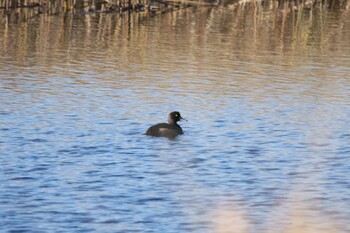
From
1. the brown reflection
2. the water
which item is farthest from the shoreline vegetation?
the water

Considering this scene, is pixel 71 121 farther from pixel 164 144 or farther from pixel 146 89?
pixel 146 89

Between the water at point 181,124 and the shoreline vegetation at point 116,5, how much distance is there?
2.62 meters

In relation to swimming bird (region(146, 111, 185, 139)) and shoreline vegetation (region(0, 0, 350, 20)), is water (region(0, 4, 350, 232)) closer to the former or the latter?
swimming bird (region(146, 111, 185, 139))

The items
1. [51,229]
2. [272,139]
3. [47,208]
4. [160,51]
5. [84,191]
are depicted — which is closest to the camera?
[51,229]

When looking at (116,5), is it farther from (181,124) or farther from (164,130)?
(164,130)

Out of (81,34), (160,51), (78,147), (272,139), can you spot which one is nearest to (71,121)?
(78,147)

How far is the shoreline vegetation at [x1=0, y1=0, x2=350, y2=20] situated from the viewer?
44.0m

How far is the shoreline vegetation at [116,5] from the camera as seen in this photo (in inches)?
1734

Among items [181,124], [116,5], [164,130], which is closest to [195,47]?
[116,5]

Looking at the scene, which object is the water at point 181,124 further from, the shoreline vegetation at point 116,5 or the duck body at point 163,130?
the shoreline vegetation at point 116,5

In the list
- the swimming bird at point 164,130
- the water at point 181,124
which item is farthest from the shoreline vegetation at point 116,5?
the swimming bird at point 164,130

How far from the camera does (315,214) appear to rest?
14828mm

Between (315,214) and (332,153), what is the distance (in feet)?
15.6

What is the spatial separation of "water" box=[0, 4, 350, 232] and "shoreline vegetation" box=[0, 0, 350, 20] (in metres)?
2.62
